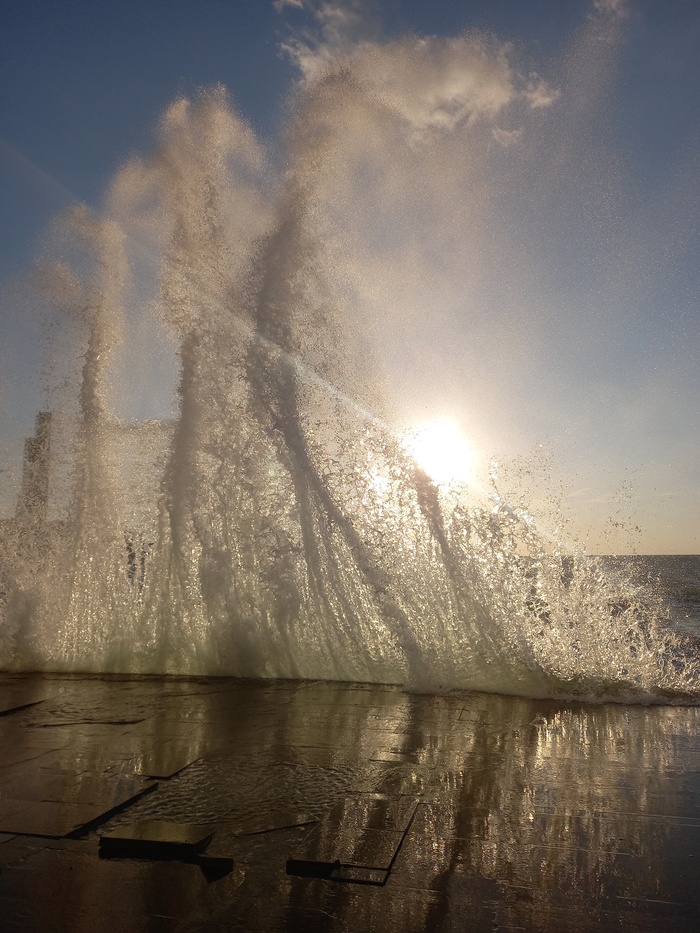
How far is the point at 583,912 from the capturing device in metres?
2.72

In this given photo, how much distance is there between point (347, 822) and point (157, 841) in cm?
95

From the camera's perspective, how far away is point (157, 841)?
328cm

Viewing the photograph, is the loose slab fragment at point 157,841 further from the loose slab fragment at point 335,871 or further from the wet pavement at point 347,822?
the loose slab fragment at point 335,871

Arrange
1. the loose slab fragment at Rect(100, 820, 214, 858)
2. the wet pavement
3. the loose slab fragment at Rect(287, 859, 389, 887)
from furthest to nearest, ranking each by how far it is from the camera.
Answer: the loose slab fragment at Rect(100, 820, 214, 858) < the loose slab fragment at Rect(287, 859, 389, 887) < the wet pavement

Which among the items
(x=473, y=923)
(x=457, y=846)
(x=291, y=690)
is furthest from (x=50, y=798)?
(x=291, y=690)

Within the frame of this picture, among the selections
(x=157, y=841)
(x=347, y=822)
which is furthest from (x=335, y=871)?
(x=157, y=841)

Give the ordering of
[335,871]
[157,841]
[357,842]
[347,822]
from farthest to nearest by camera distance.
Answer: [347,822] < [357,842] < [157,841] < [335,871]

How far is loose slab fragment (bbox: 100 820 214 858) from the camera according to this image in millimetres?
3254

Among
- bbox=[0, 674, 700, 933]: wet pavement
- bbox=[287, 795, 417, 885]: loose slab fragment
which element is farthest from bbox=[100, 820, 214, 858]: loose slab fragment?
bbox=[287, 795, 417, 885]: loose slab fragment

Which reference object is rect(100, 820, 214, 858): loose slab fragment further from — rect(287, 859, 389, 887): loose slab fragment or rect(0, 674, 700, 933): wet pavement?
rect(287, 859, 389, 887): loose slab fragment

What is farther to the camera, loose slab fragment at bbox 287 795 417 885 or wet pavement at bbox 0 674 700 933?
loose slab fragment at bbox 287 795 417 885

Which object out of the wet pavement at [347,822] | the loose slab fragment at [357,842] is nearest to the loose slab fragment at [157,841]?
the wet pavement at [347,822]

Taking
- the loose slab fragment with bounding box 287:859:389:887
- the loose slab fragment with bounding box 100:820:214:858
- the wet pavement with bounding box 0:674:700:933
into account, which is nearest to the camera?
the wet pavement with bounding box 0:674:700:933

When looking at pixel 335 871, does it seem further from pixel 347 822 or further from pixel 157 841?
pixel 157 841
